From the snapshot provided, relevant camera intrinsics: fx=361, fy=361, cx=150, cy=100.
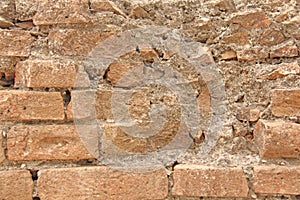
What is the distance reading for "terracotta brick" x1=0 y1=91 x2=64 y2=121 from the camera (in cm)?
125

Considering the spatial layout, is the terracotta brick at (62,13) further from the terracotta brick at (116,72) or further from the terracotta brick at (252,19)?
the terracotta brick at (252,19)

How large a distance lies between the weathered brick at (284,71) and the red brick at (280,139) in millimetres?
168

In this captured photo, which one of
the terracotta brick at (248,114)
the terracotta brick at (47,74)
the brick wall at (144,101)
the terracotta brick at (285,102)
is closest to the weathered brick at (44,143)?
the brick wall at (144,101)

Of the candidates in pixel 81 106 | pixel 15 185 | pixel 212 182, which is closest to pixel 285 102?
pixel 212 182

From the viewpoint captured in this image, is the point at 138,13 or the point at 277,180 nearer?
the point at 277,180

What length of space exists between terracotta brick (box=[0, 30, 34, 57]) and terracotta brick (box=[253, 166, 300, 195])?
0.92m

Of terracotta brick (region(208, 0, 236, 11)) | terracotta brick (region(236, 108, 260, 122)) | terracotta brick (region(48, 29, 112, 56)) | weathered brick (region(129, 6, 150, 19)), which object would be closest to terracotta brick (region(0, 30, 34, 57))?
terracotta brick (region(48, 29, 112, 56))

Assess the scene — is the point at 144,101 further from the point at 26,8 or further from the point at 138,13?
the point at 26,8

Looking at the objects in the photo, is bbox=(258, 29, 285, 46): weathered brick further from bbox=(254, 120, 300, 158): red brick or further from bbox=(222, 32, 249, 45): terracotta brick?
bbox=(254, 120, 300, 158): red brick

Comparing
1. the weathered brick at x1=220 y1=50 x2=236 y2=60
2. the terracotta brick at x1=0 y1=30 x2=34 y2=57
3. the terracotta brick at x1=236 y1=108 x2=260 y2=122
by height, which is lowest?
the terracotta brick at x1=236 y1=108 x2=260 y2=122

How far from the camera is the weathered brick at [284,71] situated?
1271 millimetres

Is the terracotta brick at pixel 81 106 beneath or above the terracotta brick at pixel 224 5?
beneath

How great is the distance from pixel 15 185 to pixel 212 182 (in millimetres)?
681

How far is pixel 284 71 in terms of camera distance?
1274mm
